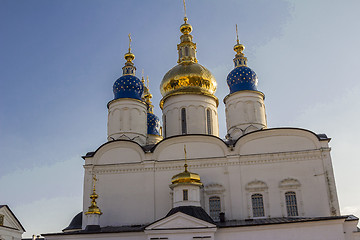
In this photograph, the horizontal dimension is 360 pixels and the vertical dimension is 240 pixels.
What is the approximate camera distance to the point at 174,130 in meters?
17.6

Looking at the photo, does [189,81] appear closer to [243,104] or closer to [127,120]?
[243,104]

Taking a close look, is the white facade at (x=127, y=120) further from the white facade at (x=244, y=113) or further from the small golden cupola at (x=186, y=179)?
the small golden cupola at (x=186, y=179)

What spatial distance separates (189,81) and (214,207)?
624 centimetres

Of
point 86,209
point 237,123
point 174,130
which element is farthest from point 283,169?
point 86,209

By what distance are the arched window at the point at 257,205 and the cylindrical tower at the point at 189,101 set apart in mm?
4098

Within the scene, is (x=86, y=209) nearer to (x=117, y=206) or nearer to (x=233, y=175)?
(x=117, y=206)

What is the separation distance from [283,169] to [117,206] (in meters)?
6.57

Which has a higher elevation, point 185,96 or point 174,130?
point 185,96

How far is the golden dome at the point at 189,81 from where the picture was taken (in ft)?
59.5

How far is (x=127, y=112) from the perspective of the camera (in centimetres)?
1798

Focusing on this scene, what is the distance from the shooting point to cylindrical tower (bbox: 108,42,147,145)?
1769cm

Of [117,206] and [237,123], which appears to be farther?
[237,123]

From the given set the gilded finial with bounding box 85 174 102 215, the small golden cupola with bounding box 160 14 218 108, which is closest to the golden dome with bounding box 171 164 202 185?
the gilded finial with bounding box 85 174 102 215

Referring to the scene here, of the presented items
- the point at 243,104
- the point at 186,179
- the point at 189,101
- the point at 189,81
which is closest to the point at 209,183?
the point at 186,179
